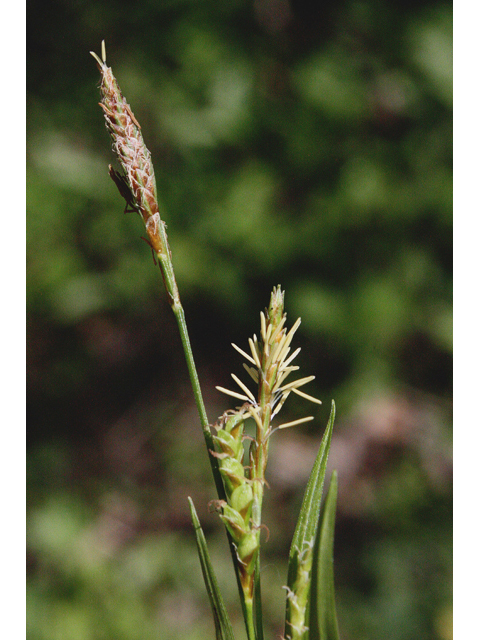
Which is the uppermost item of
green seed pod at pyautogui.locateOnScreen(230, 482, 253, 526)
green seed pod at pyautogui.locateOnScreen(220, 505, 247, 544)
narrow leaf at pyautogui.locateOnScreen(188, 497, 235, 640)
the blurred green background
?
the blurred green background

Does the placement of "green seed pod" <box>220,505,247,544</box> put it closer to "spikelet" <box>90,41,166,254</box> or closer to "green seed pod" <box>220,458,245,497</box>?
"green seed pod" <box>220,458,245,497</box>

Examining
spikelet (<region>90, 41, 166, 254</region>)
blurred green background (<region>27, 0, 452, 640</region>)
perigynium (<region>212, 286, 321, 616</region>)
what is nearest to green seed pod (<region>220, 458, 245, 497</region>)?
perigynium (<region>212, 286, 321, 616</region>)

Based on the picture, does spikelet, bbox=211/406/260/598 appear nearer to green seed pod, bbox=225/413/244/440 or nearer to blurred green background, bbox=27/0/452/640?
green seed pod, bbox=225/413/244/440

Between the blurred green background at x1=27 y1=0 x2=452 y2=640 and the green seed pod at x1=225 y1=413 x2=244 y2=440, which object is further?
the blurred green background at x1=27 y1=0 x2=452 y2=640

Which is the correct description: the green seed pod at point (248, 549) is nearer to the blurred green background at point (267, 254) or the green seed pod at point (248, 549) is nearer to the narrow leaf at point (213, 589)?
the narrow leaf at point (213, 589)

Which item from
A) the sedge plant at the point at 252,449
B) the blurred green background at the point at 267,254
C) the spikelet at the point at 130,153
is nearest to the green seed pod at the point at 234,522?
the sedge plant at the point at 252,449

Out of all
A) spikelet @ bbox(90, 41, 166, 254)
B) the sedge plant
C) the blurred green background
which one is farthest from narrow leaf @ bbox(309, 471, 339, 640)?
the blurred green background

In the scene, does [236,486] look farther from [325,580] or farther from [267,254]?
[267,254]

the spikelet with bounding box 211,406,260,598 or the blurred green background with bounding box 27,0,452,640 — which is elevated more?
the blurred green background with bounding box 27,0,452,640
